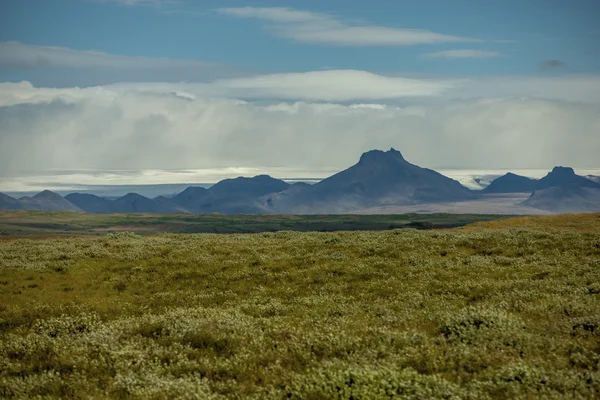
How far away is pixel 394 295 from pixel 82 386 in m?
15.3

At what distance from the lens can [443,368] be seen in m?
14.6

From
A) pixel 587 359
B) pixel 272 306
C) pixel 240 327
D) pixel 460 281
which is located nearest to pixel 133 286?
pixel 272 306

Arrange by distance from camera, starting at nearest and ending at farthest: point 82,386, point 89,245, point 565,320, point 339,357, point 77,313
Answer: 1. point 82,386
2. point 339,357
3. point 565,320
4. point 77,313
5. point 89,245

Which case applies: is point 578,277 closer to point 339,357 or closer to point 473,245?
point 473,245

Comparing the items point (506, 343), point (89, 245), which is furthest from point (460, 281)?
point (89, 245)

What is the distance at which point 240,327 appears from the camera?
64.8 ft

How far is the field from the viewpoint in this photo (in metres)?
13.7

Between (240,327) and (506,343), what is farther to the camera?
(240,327)

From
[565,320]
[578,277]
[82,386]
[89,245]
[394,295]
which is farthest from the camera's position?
[89,245]

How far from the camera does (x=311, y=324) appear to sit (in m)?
20.5

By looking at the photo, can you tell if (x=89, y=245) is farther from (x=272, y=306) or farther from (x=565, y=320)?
(x=565, y=320)

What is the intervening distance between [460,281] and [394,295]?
4576mm

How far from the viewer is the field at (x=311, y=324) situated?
538 inches

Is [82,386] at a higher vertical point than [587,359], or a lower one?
lower
